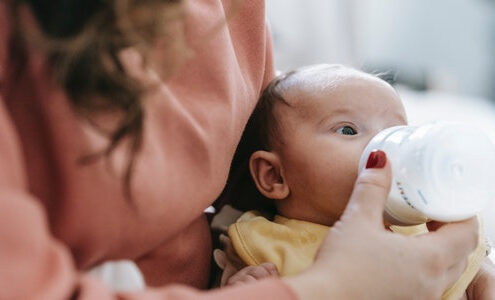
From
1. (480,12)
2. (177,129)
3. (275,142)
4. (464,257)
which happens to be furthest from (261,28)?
(480,12)

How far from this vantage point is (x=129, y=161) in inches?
24.9

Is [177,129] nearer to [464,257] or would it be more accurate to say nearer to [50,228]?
[50,228]

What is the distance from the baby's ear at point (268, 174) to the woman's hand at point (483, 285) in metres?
0.29

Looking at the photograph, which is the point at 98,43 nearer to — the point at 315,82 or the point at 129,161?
the point at 129,161

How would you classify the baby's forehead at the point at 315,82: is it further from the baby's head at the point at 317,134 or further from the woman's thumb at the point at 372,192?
the woman's thumb at the point at 372,192

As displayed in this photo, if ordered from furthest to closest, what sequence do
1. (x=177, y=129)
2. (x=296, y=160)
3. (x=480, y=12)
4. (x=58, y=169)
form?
(x=480, y=12) → (x=296, y=160) → (x=177, y=129) → (x=58, y=169)

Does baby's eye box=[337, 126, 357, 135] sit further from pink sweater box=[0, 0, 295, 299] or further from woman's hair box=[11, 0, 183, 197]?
woman's hair box=[11, 0, 183, 197]

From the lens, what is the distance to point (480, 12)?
10.1ft

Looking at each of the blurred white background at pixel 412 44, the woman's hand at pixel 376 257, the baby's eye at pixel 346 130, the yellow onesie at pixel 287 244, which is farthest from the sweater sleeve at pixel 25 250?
the blurred white background at pixel 412 44

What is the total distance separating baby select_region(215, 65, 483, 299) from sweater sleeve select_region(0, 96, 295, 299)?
300mm

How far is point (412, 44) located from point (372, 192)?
8.22ft

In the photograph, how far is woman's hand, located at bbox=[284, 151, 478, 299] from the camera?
26.8 inches

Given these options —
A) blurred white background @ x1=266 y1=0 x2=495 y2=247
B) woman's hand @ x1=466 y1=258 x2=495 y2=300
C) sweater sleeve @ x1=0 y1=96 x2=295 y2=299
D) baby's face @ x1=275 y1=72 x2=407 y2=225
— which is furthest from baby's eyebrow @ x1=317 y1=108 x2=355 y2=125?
blurred white background @ x1=266 y1=0 x2=495 y2=247

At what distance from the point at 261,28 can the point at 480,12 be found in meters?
2.39
